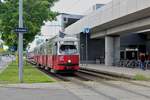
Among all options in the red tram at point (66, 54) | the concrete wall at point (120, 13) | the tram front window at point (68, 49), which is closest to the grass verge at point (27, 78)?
the red tram at point (66, 54)

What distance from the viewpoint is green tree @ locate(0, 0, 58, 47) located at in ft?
145

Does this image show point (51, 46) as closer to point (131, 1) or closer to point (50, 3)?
point (131, 1)

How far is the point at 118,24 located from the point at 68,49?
52.5ft

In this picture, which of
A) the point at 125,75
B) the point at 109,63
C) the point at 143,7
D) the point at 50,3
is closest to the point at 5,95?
the point at 125,75

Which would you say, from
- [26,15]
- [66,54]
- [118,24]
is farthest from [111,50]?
[66,54]

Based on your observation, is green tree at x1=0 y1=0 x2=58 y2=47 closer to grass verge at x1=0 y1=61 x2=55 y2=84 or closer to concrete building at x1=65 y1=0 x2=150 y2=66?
concrete building at x1=65 y1=0 x2=150 y2=66

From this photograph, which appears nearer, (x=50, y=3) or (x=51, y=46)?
(x=51, y=46)

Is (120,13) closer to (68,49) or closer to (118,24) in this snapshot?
(118,24)

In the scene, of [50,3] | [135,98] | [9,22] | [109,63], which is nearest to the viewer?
[135,98]

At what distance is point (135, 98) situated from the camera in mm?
16844

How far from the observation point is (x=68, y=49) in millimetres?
35562

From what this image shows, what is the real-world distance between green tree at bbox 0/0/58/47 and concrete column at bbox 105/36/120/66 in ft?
46.3

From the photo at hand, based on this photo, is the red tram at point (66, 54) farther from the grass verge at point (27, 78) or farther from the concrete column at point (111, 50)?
the concrete column at point (111, 50)

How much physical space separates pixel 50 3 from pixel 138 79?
2163 centimetres
